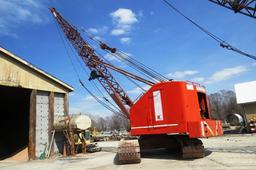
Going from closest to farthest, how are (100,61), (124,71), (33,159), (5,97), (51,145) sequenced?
(33,159), (51,145), (5,97), (124,71), (100,61)

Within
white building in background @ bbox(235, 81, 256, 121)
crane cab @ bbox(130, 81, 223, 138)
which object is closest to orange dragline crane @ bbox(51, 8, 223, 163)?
crane cab @ bbox(130, 81, 223, 138)

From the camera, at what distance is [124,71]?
88.6ft

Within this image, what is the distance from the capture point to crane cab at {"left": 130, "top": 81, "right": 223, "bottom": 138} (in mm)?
11953

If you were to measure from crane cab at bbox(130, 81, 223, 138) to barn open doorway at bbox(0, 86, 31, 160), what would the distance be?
999cm

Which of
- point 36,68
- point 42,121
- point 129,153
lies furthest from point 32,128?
point 129,153

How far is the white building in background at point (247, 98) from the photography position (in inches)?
1401

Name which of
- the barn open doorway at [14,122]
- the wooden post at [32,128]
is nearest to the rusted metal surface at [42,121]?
the wooden post at [32,128]

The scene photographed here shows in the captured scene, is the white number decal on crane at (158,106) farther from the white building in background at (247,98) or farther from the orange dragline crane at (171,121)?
the white building in background at (247,98)

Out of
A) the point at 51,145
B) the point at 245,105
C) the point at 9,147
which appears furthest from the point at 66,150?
the point at 245,105

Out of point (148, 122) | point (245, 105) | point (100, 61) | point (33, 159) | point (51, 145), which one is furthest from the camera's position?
point (245, 105)

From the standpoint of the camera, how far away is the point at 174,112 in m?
12.3

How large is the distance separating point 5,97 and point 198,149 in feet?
57.0

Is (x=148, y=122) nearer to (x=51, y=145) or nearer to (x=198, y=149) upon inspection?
(x=198, y=149)

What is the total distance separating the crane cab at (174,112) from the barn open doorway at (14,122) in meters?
9.99
